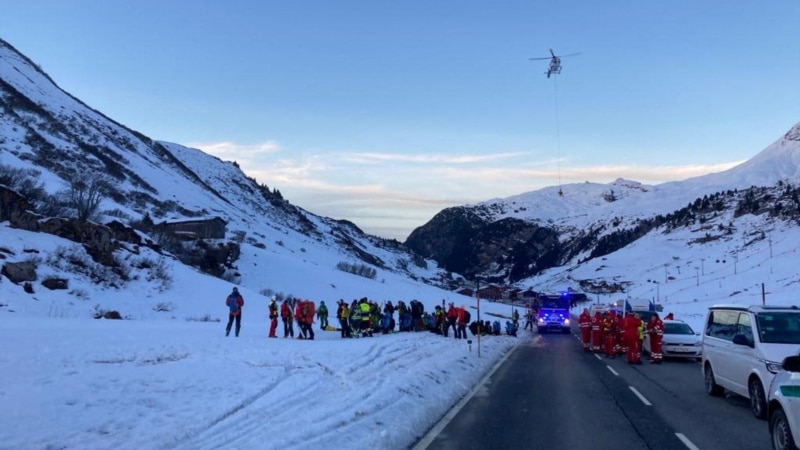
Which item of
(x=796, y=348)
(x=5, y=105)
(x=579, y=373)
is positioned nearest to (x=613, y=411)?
(x=796, y=348)

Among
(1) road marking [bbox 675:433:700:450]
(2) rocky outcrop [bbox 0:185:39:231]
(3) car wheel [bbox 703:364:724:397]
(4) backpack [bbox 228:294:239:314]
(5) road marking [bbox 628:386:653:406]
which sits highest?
(2) rocky outcrop [bbox 0:185:39:231]

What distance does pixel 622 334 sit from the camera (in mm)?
23531

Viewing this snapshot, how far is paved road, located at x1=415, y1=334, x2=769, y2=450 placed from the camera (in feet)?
30.1

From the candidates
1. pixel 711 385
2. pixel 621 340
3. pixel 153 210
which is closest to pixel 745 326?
pixel 711 385

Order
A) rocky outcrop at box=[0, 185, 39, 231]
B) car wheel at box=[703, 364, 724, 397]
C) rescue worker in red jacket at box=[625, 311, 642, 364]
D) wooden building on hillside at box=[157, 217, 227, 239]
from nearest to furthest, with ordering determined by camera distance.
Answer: car wheel at box=[703, 364, 724, 397]
rescue worker in red jacket at box=[625, 311, 642, 364]
rocky outcrop at box=[0, 185, 39, 231]
wooden building on hillside at box=[157, 217, 227, 239]

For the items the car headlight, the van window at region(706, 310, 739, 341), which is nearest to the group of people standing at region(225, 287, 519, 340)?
the van window at region(706, 310, 739, 341)

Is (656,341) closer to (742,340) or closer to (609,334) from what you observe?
(609,334)

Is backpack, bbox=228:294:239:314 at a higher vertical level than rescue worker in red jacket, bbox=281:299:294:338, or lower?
higher

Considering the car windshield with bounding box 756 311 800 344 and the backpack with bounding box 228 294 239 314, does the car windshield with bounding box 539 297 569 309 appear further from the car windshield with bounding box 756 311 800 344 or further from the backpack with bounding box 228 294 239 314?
the car windshield with bounding box 756 311 800 344

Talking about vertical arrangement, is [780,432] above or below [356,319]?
below

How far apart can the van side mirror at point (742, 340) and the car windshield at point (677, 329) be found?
11.3m

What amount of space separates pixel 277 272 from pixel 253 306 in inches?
928

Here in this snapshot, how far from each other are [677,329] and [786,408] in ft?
52.1

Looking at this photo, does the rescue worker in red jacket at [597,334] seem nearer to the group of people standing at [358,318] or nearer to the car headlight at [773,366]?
the group of people standing at [358,318]
